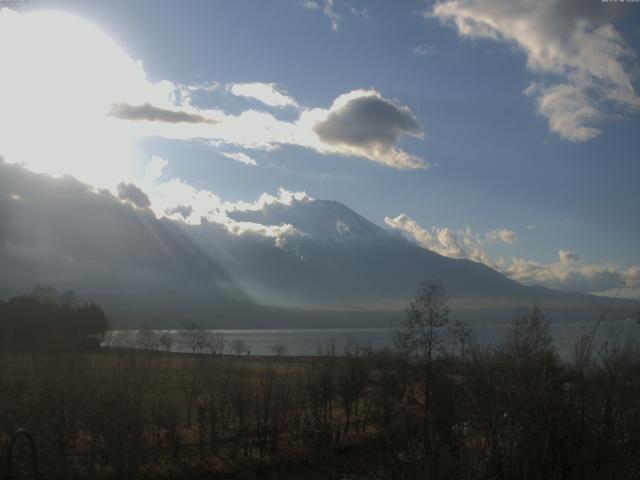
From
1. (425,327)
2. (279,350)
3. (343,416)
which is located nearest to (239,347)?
(279,350)

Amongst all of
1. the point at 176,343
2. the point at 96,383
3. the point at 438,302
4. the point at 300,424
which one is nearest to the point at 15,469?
the point at 96,383

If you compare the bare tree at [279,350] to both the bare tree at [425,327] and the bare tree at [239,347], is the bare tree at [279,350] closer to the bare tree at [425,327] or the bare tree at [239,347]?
the bare tree at [239,347]

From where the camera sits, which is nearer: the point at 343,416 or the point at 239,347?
the point at 343,416

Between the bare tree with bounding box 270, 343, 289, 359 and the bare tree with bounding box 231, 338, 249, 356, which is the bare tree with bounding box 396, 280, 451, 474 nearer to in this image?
the bare tree with bounding box 270, 343, 289, 359

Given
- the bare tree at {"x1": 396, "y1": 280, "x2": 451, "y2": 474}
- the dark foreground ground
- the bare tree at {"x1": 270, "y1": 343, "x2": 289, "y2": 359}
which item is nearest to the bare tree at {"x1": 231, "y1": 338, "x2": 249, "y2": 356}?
the bare tree at {"x1": 270, "y1": 343, "x2": 289, "y2": 359}

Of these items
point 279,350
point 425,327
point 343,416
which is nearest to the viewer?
point 343,416

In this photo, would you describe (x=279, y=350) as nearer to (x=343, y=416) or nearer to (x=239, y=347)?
(x=239, y=347)

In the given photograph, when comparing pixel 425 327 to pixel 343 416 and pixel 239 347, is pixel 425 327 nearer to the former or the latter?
pixel 343 416

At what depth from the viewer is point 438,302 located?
40.9 metres

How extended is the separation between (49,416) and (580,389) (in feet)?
53.3

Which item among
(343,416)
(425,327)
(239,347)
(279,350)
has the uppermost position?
(425,327)

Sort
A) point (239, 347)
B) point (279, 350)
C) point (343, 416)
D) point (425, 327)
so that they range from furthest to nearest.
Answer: point (239, 347) < point (279, 350) < point (425, 327) < point (343, 416)

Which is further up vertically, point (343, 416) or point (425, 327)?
point (425, 327)

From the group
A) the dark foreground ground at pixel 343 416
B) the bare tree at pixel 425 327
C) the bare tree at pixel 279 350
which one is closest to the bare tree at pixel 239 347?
the bare tree at pixel 279 350
